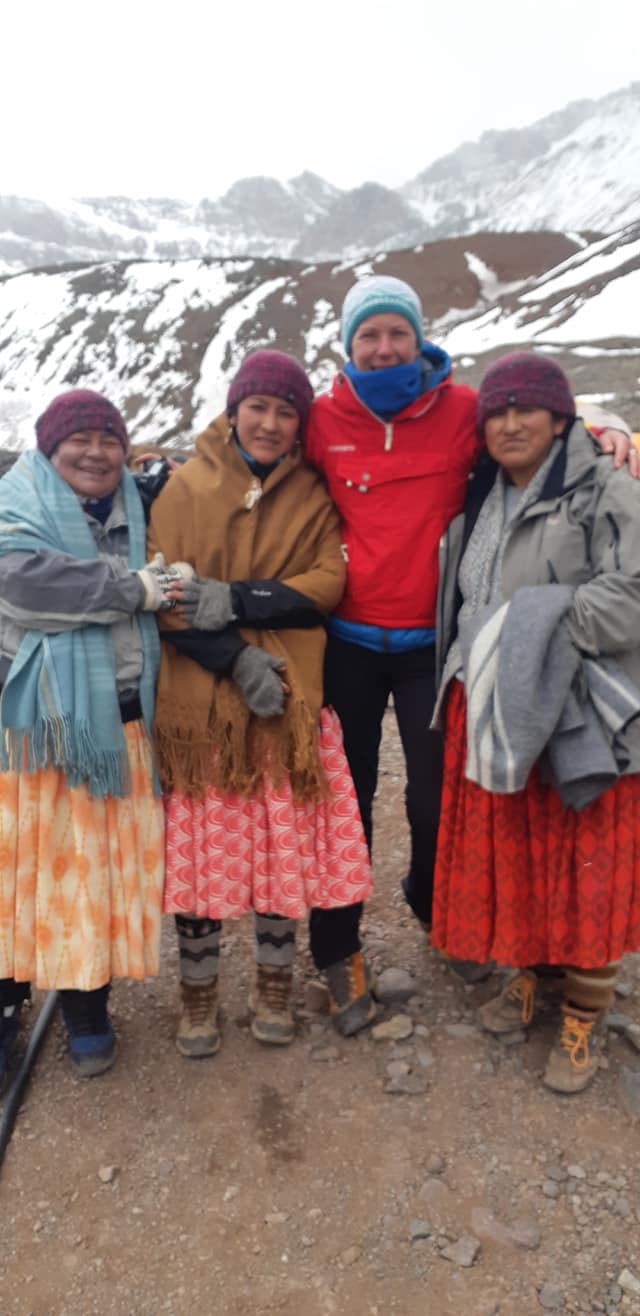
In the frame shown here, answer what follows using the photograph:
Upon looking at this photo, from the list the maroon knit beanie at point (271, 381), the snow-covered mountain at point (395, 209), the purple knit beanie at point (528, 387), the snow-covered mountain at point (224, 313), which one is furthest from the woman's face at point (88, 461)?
the snow-covered mountain at point (395, 209)

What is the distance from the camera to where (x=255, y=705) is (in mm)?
2182

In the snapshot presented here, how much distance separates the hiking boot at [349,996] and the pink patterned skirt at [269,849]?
297 millimetres

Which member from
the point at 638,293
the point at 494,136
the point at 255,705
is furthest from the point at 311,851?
the point at 494,136

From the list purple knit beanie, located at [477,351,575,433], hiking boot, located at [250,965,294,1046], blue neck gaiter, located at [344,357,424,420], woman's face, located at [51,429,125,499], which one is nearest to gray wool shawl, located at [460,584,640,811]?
purple knit beanie, located at [477,351,575,433]

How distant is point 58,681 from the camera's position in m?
2.08

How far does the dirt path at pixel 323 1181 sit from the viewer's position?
1.81 meters

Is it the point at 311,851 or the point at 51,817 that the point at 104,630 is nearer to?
the point at 51,817

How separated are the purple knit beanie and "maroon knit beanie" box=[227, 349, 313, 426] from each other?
47 centimetres

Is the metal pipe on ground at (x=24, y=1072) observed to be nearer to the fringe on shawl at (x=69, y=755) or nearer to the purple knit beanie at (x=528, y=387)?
the fringe on shawl at (x=69, y=755)

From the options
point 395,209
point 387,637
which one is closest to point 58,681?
point 387,637

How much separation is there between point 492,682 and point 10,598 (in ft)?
3.81

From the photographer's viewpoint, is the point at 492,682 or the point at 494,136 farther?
the point at 494,136

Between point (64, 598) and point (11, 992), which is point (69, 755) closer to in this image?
point (64, 598)

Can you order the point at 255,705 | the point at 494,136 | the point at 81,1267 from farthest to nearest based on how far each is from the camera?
the point at 494,136
the point at 255,705
the point at 81,1267
